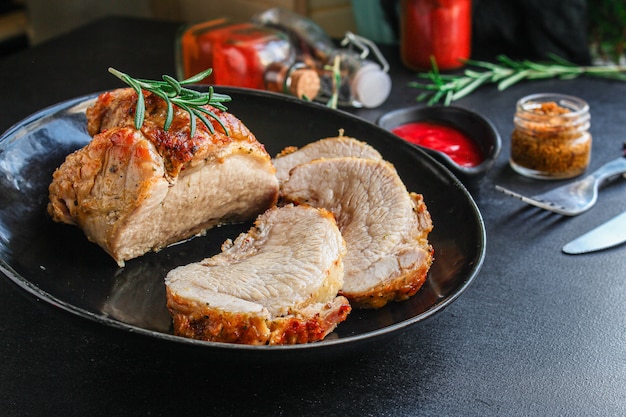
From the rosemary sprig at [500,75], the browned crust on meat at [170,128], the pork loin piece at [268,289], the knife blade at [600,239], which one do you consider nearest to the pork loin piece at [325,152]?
the browned crust on meat at [170,128]

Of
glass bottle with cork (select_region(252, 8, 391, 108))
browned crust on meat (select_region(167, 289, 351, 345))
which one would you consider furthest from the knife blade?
glass bottle with cork (select_region(252, 8, 391, 108))

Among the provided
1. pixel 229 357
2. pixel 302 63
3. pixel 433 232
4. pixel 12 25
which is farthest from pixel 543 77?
pixel 12 25

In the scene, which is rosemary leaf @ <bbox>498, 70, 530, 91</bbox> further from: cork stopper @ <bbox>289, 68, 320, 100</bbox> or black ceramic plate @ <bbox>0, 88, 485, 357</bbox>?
black ceramic plate @ <bbox>0, 88, 485, 357</bbox>

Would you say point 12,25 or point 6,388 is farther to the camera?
point 12,25

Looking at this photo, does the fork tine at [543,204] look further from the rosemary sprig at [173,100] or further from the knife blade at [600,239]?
the rosemary sprig at [173,100]

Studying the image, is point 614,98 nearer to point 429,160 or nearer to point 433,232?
point 429,160

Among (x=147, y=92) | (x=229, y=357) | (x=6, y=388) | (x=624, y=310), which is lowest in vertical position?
(x=624, y=310)
